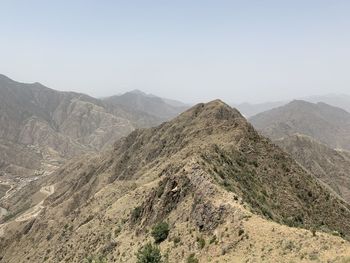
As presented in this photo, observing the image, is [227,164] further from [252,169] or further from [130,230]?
[130,230]

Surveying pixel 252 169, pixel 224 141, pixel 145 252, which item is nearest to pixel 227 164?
pixel 252 169

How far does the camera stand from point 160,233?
50.2 metres

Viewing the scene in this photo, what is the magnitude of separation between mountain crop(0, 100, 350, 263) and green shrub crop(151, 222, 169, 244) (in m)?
0.12

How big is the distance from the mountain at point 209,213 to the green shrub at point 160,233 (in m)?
0.12

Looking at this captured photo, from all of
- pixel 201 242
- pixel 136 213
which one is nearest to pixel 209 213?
pixel 201 242

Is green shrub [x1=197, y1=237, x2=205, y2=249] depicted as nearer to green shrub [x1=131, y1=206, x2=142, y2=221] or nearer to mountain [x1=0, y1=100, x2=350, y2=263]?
mountain [x1=0, y1=100, x2=350, y2=263]

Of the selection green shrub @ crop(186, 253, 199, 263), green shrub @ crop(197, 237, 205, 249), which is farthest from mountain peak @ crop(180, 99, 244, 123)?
green shrub @ crop(186, 253, 199, 263)

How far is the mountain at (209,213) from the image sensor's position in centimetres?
3766

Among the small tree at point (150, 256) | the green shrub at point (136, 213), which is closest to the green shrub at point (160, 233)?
the small tree at point (150, 256)

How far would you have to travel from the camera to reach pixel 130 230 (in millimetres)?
61875

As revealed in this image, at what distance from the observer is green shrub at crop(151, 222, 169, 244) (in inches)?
1967

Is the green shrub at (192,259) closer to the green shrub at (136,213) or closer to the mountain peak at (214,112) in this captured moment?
the green shrub at (136,213)

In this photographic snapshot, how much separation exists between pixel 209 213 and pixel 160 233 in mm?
7394

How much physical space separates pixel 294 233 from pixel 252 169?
126ft
